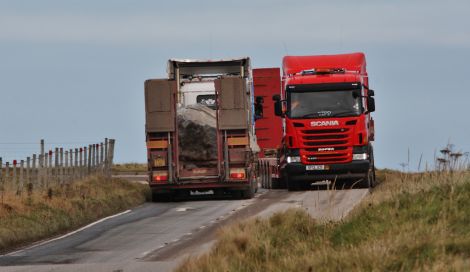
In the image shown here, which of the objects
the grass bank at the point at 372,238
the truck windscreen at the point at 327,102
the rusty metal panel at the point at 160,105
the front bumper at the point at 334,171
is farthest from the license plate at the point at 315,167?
the grass bank at the point at 372,238

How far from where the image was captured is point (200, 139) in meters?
34.7

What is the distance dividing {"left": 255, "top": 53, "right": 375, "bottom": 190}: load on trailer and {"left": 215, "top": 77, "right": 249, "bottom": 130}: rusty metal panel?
1482 millimetres

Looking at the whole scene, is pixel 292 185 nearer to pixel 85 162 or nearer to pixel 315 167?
pixel 315 167

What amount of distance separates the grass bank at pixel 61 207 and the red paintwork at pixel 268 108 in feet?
20.5

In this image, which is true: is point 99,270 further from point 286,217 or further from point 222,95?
point 222,95

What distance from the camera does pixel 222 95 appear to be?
34.3 m

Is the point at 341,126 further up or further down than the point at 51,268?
further up

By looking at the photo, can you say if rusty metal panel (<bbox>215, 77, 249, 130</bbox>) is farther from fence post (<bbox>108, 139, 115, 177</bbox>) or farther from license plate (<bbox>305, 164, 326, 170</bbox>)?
fence post (<bbox>108, 139, 115, 177</bbox>)

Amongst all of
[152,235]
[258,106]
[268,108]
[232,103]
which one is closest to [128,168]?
[268,108]

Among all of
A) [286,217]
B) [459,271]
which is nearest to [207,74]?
[286,217]

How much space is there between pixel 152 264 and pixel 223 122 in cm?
1728

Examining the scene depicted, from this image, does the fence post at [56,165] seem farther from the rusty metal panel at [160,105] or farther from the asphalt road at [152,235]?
the rusty metal panel at [160,105]

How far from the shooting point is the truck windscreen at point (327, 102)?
35406 millimetres

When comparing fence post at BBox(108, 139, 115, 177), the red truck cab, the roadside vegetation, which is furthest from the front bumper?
the roadside vegetation
